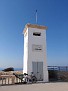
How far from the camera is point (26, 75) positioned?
13656 millimetres

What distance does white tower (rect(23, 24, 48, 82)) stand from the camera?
14.1 m

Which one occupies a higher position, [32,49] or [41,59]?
[32,49]

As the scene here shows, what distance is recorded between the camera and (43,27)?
49.8 ft

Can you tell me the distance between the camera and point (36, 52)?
14.5 meters

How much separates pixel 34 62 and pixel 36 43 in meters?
1.90

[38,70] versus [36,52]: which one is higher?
[36,52]

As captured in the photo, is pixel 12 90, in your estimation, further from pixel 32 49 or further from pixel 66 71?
pixel 66 71

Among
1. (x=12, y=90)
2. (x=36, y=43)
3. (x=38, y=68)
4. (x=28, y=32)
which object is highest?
(x=28, y=32)

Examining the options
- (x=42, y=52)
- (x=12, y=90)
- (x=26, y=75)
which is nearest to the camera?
(x=12, y=90)

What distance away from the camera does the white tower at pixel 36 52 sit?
1414cm

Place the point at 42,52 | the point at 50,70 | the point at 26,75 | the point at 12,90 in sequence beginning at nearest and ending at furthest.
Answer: the point at 12,90, the point at 26,75, the point at 42,52, the point at 50,70

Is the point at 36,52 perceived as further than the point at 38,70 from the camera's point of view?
Yes

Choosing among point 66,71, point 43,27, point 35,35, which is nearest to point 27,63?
point 35,35

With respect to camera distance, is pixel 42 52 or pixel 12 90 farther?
pixel 42 52
